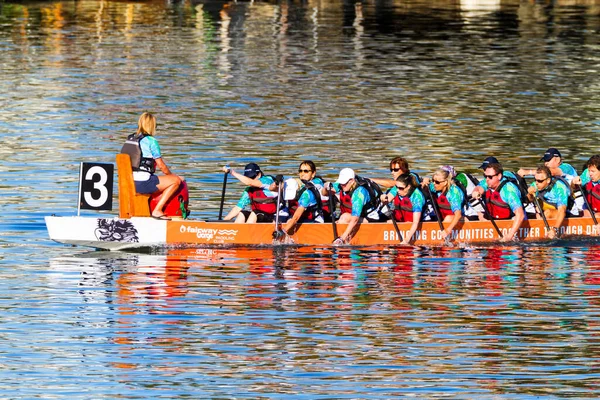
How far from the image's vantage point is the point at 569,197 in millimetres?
32250

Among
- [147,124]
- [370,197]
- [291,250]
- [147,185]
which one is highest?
[147,124]

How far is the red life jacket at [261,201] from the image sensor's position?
100 ft

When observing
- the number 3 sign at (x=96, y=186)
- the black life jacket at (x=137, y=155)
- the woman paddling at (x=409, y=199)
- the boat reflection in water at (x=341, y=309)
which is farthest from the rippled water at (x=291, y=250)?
the black life jacket at (x=137, y=155)

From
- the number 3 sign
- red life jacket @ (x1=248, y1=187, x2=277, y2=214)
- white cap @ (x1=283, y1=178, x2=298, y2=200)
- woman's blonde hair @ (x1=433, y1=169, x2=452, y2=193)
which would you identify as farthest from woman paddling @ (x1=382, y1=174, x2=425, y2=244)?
the number 3 sign

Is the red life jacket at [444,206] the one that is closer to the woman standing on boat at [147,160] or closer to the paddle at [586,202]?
the paddle at [586,202]

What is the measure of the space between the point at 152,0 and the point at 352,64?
43.4m

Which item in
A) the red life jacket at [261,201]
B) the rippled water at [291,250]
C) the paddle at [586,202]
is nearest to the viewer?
the rippled water at [291,250]

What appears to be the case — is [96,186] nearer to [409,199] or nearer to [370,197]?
[370,197]

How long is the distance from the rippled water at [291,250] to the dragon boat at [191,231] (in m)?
0.37

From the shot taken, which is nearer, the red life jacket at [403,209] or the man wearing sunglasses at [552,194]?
the red life jacket at [403,209]

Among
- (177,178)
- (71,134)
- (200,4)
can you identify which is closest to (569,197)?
(177,178)

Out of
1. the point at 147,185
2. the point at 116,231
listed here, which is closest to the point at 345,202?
the point at 147,185

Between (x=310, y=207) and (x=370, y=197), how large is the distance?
120cm

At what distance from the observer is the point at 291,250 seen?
3009 centimetres
